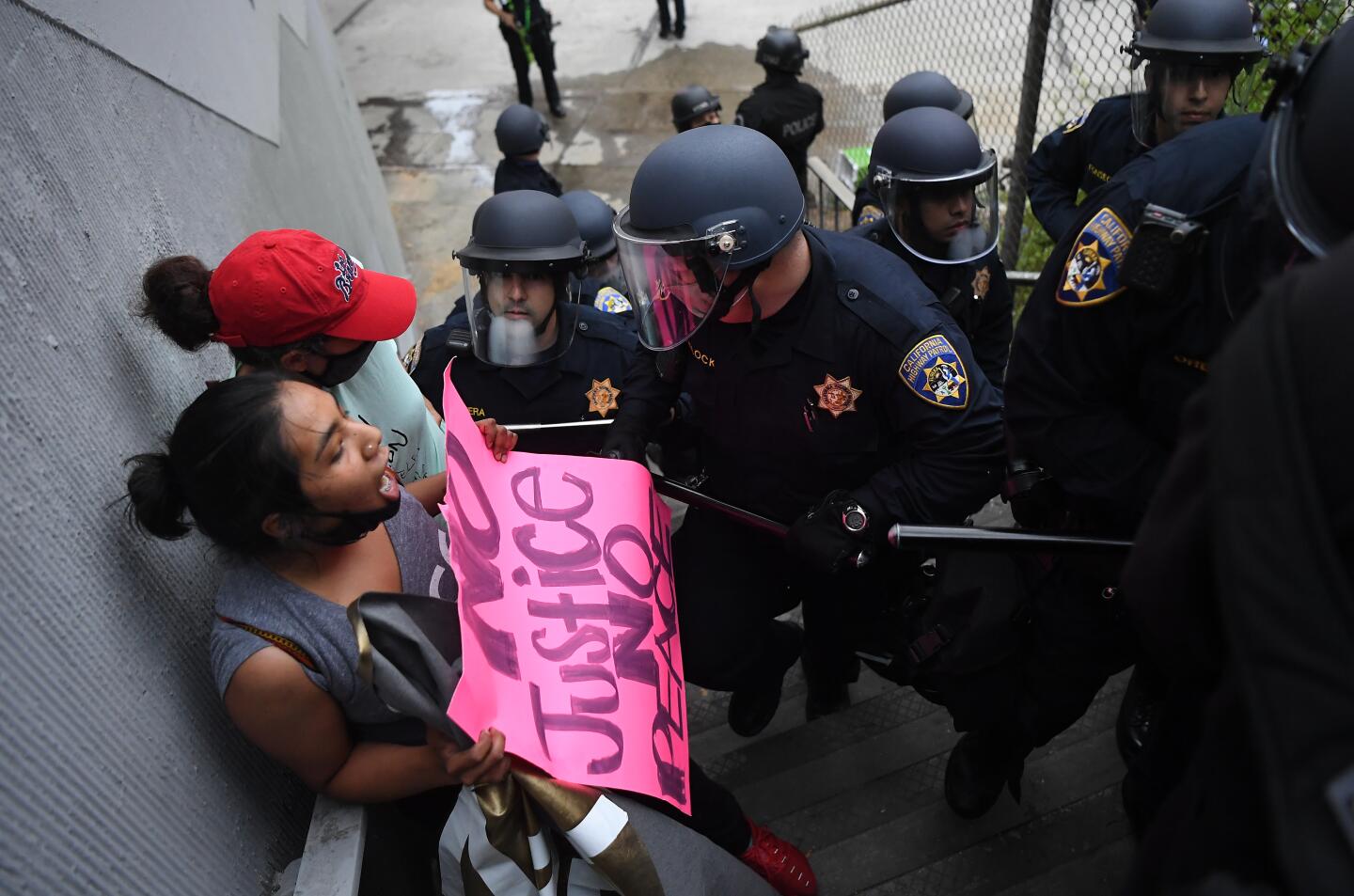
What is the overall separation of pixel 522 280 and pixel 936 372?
1.34 metres

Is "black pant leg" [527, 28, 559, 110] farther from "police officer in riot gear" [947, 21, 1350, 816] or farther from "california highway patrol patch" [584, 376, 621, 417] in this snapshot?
"police officer in riot gear" [947, 21, 1350, 816]

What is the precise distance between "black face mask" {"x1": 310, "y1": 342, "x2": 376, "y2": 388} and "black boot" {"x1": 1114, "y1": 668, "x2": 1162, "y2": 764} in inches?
84.5

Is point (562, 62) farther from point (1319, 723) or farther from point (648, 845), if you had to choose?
point (1319, 723)

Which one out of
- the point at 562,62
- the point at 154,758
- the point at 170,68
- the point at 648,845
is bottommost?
the point at 562,62

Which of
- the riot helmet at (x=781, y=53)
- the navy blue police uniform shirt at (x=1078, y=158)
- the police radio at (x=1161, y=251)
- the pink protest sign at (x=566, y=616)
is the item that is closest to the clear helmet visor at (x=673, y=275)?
the pink protest sign at (x=566, y=616)

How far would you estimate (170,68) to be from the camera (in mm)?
2852

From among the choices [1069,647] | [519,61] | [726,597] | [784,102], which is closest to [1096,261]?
[1069,647]

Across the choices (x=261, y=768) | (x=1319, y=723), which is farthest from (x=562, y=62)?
(x=1319, y=723)

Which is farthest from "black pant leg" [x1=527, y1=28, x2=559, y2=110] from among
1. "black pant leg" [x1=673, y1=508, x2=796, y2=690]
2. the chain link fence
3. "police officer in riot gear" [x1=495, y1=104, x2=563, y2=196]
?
"black pant leg" [x1=673, y1=508, x2=796, y2=690]

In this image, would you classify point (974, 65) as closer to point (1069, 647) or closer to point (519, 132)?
point (519, 132)

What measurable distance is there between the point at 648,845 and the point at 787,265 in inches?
52.7

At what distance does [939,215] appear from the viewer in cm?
314

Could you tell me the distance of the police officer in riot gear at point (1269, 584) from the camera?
0.72 m

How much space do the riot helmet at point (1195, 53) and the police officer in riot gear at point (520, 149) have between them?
3190 mm
